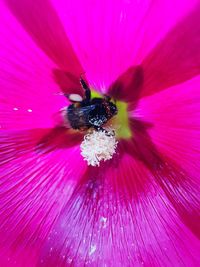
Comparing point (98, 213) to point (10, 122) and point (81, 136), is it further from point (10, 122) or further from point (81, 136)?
point (10, 122)

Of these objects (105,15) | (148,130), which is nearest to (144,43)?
(105,15)

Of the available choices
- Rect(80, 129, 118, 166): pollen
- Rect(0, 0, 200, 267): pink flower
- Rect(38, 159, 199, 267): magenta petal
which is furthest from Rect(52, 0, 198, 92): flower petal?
Rect(38, 159, 199, 267): magenta petal

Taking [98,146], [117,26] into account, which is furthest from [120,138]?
[117,26]

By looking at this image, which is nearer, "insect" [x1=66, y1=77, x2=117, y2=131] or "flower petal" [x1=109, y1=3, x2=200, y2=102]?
"flower petal" [x1=109, y1=3, x2=200, y2=102]

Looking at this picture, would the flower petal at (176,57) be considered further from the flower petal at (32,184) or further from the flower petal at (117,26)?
the flower petal at (32,184)

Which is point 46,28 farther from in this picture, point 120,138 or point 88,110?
point 120,138

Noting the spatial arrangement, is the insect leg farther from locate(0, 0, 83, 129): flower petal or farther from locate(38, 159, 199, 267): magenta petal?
locate(38, 159, 199, 267): magenta petal
